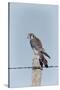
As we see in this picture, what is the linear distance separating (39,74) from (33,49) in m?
0.17

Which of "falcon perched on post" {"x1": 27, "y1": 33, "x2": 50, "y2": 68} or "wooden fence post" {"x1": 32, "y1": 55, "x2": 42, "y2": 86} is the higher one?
"falcon perched on post" {"x1": 27, "y1": 33, "x2": 50, "y2": 68}

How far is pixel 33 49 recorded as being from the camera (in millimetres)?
1396

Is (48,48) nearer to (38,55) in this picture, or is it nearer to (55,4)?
(38,55)

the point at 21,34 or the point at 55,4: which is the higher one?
the point at 55,4

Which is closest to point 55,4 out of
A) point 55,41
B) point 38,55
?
point 55,41

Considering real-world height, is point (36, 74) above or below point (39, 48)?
below

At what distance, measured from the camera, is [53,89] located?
4.67ft

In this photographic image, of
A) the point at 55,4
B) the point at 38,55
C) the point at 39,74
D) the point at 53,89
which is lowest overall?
the point at 53,89

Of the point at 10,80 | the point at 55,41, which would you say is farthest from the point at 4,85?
the point at 55,41

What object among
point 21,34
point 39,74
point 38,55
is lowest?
point 39,74

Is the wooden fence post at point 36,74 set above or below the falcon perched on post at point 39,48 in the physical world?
below

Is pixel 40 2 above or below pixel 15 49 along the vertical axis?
above

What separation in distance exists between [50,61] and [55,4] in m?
0.38

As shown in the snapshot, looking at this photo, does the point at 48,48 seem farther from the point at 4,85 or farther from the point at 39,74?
the point at 4,85
